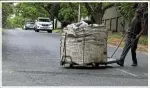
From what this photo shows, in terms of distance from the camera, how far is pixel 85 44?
1053 centimetres

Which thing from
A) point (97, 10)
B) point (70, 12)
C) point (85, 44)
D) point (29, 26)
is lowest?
point (85, 44)

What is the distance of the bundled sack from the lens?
10.5m

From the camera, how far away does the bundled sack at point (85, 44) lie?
10.5m

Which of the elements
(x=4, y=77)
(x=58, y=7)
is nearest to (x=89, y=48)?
(x=4, y=77)

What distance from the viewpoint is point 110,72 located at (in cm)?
1011

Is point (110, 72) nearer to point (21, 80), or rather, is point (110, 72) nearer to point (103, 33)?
point (103, 33)

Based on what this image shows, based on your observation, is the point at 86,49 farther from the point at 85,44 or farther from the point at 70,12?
the point at 70,12

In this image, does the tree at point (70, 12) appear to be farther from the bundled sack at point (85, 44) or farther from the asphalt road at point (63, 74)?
the bundled sack at point (85, 44)

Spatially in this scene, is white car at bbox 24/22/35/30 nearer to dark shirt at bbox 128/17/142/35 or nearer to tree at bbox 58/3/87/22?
A: tree at bbox 58/3/87/22

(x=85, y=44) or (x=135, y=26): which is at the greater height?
(x=135, y=26)

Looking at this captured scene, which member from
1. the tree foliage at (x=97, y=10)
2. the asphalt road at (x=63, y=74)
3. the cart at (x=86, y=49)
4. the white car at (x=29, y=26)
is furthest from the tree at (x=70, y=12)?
the cart at (x=86, y=49)

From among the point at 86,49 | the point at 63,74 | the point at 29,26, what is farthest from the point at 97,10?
the point at 63,74

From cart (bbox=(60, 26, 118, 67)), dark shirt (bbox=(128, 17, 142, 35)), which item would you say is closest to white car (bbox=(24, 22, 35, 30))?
dark shirt (bbox=(128, 17, 142, 35))

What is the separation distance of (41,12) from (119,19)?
1543 cm
